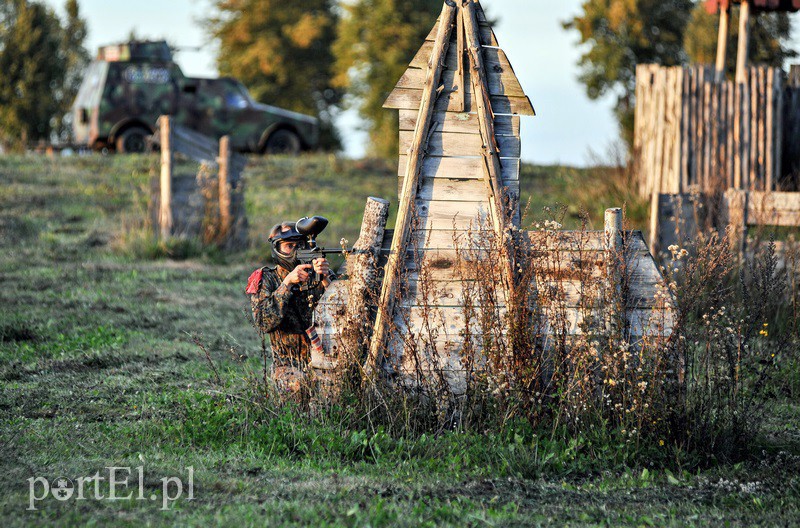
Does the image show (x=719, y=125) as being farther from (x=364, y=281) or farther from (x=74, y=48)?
(x=74, y=48)

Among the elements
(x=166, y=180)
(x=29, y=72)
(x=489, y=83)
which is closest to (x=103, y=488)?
(x=489, y=83)

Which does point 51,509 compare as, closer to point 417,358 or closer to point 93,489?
point 93,489

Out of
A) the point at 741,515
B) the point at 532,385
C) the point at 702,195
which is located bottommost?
the point at 741,515

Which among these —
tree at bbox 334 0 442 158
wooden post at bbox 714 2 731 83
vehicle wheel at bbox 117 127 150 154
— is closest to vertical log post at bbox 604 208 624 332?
wooden post at bbox 714 2 731 83

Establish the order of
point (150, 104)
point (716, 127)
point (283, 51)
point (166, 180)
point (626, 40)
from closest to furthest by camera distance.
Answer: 1. point (166, 180)
2. point (716, 127)
3. point (150, 104)
4. point (626, 40)
5. point (283, 51)

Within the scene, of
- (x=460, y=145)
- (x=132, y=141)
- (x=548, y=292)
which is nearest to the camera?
(x=548, y=292)

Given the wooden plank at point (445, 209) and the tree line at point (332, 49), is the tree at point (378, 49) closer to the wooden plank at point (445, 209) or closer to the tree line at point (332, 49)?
the tree line at point (332, 49)

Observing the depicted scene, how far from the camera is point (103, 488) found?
5113 mm

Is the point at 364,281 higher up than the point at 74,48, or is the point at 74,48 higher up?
the point at 74,48

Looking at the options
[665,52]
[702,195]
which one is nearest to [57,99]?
[665,52]

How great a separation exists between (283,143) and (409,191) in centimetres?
1726

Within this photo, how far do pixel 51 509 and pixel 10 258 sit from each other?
8953 mm

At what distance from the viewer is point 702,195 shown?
11562 mm

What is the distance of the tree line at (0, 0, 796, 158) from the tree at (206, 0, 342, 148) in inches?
1.9
